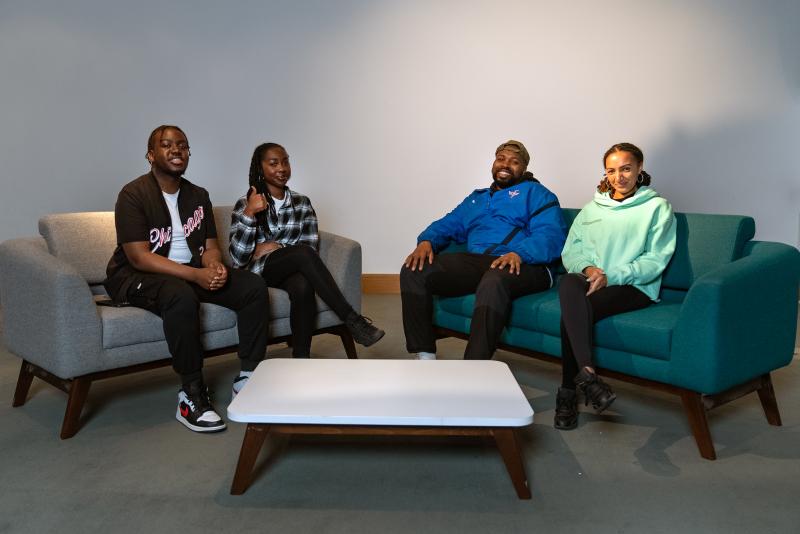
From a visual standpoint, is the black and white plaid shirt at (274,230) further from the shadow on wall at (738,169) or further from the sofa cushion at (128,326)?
the shadow on wall at (738,169)

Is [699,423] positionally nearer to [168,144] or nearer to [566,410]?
[566,410]

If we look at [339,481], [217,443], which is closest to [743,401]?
[339,481]

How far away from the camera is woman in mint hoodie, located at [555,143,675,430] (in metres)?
2.78

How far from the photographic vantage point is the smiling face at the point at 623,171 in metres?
3.06

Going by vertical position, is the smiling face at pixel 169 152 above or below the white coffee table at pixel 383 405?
above

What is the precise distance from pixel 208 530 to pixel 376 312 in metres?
2.91

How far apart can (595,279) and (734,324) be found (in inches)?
22.5

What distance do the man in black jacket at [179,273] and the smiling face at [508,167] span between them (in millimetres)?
1258

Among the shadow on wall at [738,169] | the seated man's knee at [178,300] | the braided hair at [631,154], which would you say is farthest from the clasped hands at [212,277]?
the shadow on wall at [738,169]

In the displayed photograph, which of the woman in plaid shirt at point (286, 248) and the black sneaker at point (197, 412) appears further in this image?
the woman in plaid shirt at point (286, 248)

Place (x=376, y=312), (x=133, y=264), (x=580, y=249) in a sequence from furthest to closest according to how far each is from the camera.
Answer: (x=376, y=312), (x=580, y=249), (x=133, y=264)

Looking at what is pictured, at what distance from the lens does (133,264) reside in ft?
9.86

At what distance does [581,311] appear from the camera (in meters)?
2.79

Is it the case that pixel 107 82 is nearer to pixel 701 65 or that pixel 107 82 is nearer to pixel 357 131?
pixel 357 131
